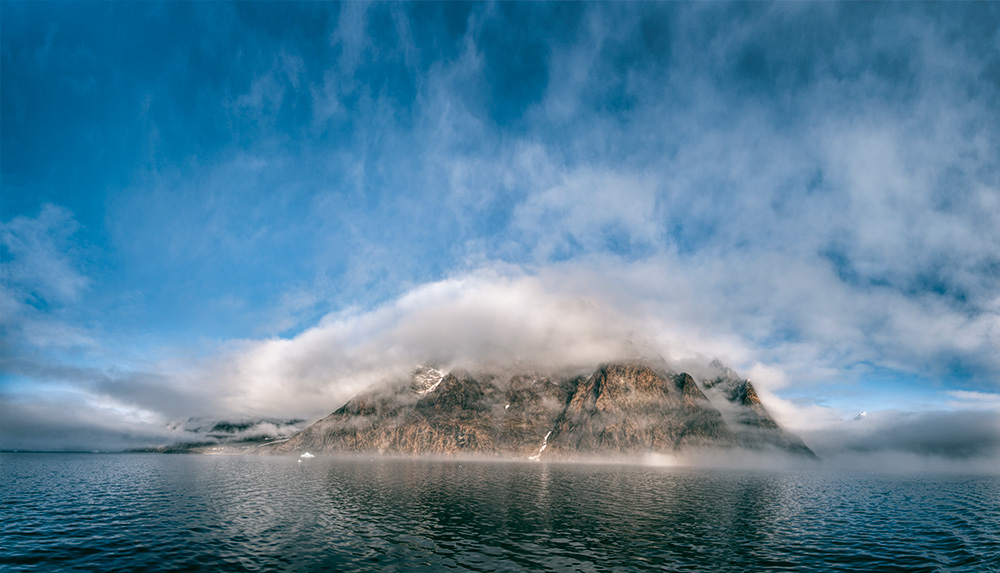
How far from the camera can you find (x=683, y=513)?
74938mm

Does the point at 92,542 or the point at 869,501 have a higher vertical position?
the point at 92,542

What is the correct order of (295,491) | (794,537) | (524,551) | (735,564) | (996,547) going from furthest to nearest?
(295,491) < (794,537) < (996,547) < (524,551) < (735,564)

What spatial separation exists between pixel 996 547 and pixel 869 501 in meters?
61.0

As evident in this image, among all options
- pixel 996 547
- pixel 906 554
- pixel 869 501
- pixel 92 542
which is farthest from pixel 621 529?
pixel 869 501

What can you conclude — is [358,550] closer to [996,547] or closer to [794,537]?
[794,537]

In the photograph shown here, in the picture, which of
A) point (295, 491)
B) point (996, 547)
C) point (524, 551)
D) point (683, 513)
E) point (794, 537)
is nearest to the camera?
point (524, 551)

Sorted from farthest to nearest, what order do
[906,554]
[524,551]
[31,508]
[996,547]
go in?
[31,508] → [996,547] → [906,554] → [524,551]

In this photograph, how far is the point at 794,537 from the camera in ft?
187

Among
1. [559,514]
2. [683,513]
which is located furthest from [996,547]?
[559,514]

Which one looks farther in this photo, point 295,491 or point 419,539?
point 295,491

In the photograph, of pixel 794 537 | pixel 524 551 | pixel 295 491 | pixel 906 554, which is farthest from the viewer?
pixel 295 491

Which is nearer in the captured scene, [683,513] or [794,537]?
[794,537]

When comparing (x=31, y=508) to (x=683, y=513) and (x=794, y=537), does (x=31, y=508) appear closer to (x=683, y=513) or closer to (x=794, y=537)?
(x=683, y=513)

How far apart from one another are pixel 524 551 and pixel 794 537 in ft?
126
